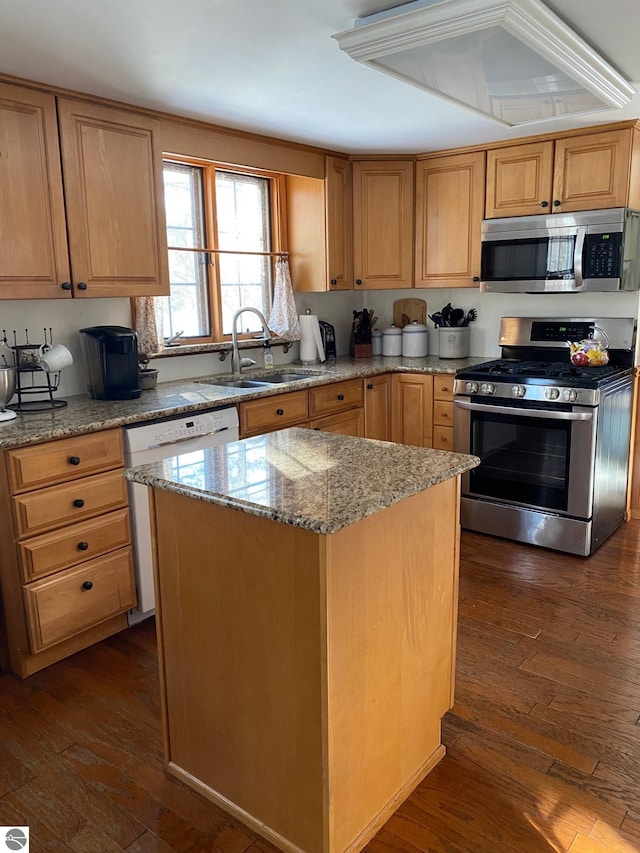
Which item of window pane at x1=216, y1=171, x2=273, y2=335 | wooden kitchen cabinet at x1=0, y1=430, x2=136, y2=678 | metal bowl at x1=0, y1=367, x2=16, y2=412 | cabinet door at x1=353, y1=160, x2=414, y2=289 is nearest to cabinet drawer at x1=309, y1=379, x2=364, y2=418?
window pane at x1=216, y1=171, x2=273, y2=335

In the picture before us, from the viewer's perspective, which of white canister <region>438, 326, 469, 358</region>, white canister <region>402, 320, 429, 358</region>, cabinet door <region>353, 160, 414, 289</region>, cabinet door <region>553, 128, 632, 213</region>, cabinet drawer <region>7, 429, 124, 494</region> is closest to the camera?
cabinet drawer <region>7, 429, 124, 494</region>

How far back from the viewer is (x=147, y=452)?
2750 millimetres

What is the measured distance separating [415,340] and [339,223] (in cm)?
95

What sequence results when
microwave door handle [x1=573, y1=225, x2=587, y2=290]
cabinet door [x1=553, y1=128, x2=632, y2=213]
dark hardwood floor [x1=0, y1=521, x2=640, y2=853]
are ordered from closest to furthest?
dark hardwood floor [x1=0, y1=521, x2=640, y2=853] < cabinet door [x1=553, y1=128, x2=632, y2=213] < microwave door handle [x1=573, y1=225, x2=587, y2=290]

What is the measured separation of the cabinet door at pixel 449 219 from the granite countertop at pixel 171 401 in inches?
22.6

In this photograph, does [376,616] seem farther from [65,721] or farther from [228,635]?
[65,721]

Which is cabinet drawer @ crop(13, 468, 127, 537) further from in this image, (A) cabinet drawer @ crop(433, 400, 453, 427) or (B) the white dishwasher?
(A) cabinet drawer @ crop(433, 400, 453, 427)

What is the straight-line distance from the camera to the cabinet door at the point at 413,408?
4094mm

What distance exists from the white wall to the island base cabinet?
1635mm

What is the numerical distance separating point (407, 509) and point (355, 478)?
158 millimetres

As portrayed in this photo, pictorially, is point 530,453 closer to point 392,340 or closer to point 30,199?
point 392,340

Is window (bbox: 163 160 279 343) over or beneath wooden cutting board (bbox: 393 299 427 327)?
over

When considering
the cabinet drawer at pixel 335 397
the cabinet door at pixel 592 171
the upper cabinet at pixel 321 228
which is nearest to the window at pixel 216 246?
the upper cabinet at pixel 321 228

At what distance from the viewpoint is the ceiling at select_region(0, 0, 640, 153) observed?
79.2 inches
